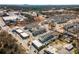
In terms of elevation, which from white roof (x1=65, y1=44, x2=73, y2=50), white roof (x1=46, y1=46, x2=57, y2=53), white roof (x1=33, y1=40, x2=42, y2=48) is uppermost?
white roof (x1=33, y1=40, x2=42, y2=48)

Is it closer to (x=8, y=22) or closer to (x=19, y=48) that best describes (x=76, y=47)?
(x=19, y=48)

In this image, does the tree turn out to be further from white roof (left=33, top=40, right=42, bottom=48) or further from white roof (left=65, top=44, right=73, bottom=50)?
white roof (left=65, top=44, right=73, bottom=50)

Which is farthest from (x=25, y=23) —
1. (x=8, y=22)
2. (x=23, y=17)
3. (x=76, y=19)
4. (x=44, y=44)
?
(x=76, y=19)

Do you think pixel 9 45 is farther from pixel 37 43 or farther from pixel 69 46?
pixel 69 46

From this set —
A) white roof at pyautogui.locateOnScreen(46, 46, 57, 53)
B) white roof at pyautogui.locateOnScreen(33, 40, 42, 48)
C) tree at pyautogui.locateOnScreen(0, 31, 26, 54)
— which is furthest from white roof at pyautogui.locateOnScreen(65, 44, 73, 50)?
tree at pyautogui.locateOnScreen(0, 31, 26, 54)

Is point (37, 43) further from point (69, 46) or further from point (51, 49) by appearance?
point (69, 46)

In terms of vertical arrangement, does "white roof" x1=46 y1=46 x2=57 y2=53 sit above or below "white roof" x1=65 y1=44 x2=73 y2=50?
below

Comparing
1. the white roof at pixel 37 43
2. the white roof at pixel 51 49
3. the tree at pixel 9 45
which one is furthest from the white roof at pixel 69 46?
the tree at pixel 9 45

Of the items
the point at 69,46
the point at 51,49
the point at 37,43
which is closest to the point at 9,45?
the point at 37,43

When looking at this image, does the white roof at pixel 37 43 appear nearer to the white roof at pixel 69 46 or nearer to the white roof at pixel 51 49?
the white roof at pixel 51 49

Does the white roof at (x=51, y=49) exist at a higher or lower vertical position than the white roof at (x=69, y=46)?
lower
